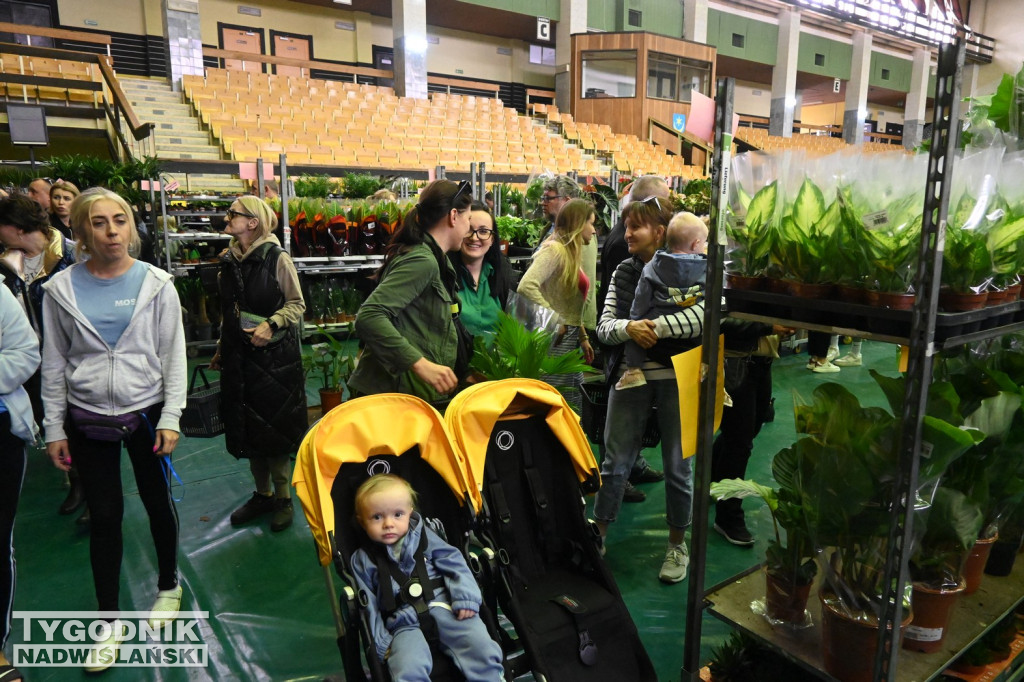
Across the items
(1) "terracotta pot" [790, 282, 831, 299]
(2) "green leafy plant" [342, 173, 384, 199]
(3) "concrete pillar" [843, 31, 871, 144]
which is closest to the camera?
(1) "terracotta pot" [790, 282, 831, 299]

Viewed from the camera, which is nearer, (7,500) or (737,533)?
(7,500)

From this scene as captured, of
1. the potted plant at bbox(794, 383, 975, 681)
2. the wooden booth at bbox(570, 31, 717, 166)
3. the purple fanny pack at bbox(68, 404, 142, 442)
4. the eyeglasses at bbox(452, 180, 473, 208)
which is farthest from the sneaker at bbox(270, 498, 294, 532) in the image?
the wooden booth at bbox(570, 31, 717, 166)

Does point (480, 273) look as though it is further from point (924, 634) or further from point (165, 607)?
point (924, 634)

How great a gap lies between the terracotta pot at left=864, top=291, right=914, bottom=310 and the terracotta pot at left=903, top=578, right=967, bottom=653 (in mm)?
722

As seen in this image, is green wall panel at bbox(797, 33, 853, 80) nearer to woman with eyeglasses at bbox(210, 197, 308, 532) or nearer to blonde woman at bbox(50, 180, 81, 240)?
blonde woman at bbox(50, 180, 81, 240)

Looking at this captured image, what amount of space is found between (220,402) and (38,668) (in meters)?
1.17

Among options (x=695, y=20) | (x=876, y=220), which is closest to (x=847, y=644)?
(x=876, y=220)

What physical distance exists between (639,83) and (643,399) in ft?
54.9

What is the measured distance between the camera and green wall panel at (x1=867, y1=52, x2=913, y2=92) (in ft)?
76.6

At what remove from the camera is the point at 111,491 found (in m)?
2.02

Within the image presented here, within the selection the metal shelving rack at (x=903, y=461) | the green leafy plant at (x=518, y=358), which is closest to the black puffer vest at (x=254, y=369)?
the green leafy plant at (x=518, y=358)

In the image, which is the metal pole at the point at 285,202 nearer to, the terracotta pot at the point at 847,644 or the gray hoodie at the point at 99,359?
the gray hoodie at the point at 99,359

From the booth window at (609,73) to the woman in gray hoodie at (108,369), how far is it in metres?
16.9

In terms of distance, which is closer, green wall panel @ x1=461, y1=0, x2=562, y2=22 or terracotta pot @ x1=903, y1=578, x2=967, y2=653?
terracotta pot @ x1=903, y1=578, x2=967, y2=653
